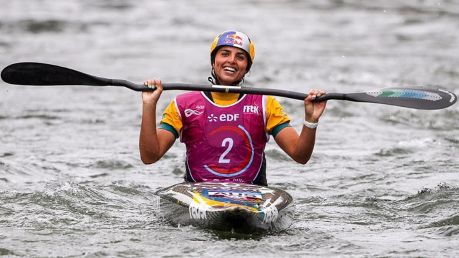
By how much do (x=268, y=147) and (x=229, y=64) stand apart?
4.55 metres

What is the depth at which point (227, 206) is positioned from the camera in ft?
24.6

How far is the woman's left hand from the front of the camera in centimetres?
775

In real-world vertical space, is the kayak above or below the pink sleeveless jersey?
below

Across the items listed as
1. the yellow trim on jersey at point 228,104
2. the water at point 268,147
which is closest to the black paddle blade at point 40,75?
the yellow trim on jersey at point 228,104

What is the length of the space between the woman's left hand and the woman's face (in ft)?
2.57

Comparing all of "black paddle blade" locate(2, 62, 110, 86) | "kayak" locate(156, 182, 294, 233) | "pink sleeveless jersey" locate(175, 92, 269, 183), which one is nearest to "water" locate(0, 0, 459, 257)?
"kayak" locate(156, 182, 294, 233)

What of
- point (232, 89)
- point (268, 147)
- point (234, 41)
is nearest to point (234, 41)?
point (234, 41)

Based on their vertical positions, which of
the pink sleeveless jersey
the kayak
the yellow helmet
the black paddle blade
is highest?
the yellow helmet

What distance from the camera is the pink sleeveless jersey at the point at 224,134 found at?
329 inches

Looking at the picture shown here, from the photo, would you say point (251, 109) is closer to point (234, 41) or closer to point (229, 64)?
point (229, 64)

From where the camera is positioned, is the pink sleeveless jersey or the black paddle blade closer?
the pink sleeveless jersey

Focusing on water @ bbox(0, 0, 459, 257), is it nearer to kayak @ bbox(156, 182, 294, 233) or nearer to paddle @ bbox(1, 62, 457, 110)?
kayak @ bbox(156, 182, 294, 233)

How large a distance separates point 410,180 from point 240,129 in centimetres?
316

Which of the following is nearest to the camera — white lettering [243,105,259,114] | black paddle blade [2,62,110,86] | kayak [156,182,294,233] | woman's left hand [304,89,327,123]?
kayak [156,182,294,233]
